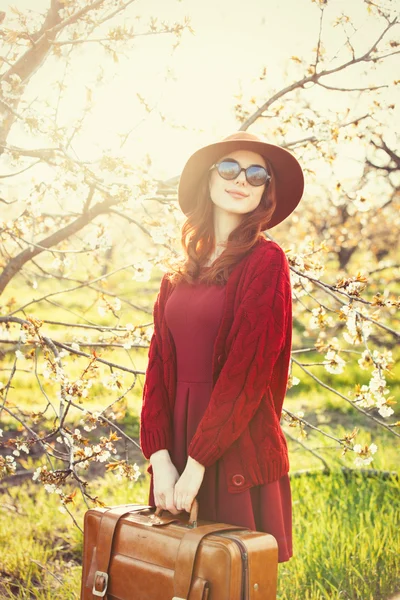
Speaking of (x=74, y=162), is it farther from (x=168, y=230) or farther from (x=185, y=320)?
(x=185, y=320)

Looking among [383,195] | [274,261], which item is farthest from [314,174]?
[383,195]

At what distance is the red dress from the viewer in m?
2.02

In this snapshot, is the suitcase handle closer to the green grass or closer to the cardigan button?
the cardigan button

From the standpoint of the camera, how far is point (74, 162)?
2.78 meters

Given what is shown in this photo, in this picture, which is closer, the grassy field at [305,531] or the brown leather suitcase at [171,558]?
the brown leather suitcase at [171,558]

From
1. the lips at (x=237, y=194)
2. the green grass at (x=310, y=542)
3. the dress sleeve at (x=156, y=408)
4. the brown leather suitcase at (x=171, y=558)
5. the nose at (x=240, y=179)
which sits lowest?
the green grass at (x=310, y=542)

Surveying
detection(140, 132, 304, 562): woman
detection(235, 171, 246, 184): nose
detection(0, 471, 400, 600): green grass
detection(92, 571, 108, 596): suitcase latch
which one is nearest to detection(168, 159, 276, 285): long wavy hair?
detection(140, 132, 304, 562): woman

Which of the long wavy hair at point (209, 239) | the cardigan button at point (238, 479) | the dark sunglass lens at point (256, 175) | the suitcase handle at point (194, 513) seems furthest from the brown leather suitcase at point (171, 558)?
the dark sunglass lens at point (256, 175)

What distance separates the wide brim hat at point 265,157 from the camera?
2.21 m

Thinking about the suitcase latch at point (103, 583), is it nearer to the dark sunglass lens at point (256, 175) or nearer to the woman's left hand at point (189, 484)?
the woman's left hand at point (189, 484)

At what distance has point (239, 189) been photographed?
2182 mm

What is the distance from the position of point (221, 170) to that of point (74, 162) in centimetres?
84

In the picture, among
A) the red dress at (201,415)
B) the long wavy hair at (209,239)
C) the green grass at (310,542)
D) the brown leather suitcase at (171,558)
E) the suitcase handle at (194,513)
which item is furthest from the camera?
the green grass at (310,542)

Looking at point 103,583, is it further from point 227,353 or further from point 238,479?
point 227,353
